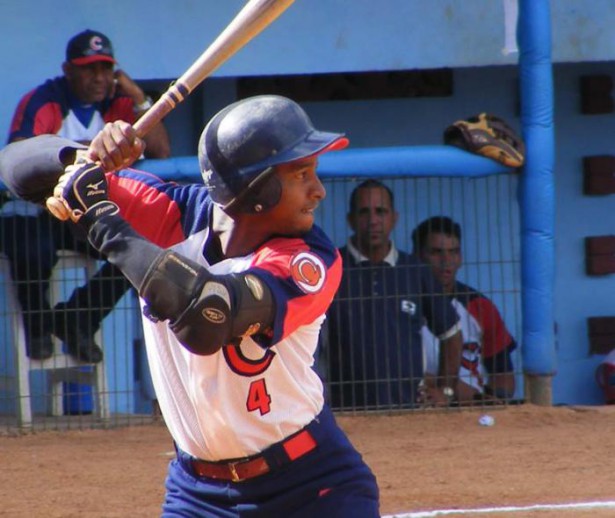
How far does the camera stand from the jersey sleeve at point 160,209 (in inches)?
142

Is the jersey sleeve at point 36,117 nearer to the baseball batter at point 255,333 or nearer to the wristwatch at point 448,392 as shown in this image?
the wristwatch at point 448,392

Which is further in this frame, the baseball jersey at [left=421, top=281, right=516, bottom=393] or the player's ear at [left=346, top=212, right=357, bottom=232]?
the baseball jersey at [left=421, top=281, right=516, bottom=393]

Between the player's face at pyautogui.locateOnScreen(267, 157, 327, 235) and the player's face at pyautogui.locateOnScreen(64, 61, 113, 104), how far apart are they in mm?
4114

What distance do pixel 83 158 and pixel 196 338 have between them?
0.83m

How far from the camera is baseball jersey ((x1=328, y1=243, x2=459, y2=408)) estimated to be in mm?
7547

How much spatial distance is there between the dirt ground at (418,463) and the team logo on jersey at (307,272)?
7.62ft

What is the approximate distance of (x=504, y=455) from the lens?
261 inches

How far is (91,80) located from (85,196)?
4.19 m

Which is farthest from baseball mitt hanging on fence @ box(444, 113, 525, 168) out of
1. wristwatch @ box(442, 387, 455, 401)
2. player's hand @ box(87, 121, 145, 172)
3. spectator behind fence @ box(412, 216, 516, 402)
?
player's hand @ box(87, 121, 145, 172)

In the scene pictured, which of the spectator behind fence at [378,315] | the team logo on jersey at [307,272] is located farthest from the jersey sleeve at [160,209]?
the spectator behind fence at [378,315]

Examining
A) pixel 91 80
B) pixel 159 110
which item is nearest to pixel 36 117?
pixel 91 80

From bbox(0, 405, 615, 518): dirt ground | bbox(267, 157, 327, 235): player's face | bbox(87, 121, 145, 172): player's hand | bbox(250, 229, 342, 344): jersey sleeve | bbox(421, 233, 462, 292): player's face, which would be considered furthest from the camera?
bbox(421, 233, 462, 292): player's face

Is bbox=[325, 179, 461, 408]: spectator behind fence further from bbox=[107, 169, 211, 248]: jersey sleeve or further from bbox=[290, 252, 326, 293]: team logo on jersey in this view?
bbox=[290, 252, 326, 293]: team logo on jersey

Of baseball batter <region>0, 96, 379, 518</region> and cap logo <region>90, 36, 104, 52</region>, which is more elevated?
cap logo <region>90, 36, 104, 52</region>
